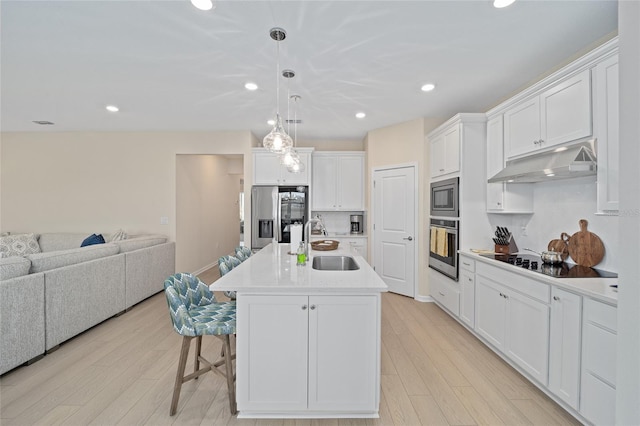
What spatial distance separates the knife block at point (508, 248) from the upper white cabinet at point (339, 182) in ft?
8.10

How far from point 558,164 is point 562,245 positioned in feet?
2.73

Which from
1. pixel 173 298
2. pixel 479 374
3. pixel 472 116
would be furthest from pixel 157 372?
pixel 472 116

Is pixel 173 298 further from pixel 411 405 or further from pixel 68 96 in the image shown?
pixel 68 96

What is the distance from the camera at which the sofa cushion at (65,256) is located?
2.51 metres

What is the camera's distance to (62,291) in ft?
8.59

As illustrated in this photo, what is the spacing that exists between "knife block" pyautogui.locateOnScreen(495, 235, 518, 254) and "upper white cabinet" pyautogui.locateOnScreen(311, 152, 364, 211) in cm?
247

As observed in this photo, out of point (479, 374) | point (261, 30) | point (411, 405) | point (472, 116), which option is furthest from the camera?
point (472, 116)

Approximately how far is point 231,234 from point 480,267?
5.97 meters

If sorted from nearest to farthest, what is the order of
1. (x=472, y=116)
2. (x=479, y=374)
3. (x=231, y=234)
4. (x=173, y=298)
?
1. (x=173, y=298)
2. (x=479, y=374)
3. (x=472, y=116)
4. (x=231, y=234)

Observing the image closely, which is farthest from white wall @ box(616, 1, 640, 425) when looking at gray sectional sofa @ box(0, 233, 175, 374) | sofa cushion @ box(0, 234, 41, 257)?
sofa cushion @ box(0, 234, 41, 257)

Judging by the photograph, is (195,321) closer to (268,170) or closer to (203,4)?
(203,4)

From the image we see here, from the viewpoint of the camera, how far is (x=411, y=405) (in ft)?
6.26

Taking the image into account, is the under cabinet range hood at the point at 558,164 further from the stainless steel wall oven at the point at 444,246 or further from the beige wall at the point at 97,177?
the beige wall at the point at 97,177

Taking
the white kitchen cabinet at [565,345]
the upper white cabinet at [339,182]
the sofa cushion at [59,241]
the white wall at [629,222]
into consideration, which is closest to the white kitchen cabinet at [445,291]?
the white kitchen cabinet at [565,345]
